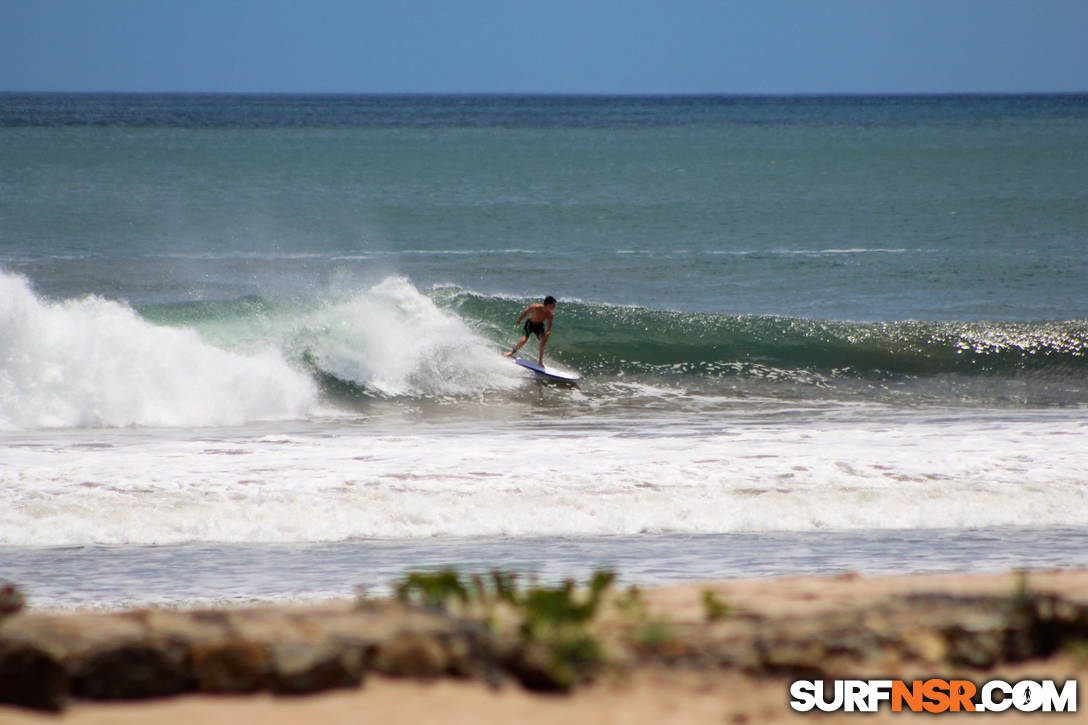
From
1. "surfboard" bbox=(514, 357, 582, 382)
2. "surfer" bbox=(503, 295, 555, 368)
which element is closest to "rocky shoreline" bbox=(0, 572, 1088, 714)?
"surfboard" bbox=(514, 357, 582, 382)

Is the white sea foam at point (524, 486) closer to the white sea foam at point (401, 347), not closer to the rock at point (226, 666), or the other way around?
the white sea foam at point (401, 347)

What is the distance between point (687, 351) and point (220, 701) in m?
13.8

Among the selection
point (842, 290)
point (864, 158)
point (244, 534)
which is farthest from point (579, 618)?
point (864, 158)

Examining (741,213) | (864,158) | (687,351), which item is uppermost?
(864,158)

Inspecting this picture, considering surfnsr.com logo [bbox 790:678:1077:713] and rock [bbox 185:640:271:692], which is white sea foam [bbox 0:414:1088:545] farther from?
rock [bbox 185:640:271:692]

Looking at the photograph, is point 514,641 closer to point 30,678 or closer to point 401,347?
point 30,678

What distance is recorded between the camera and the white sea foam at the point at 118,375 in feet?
38.9

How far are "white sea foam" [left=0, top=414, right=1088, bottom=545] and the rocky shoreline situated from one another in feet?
13.5

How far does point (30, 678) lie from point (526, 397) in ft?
35.6

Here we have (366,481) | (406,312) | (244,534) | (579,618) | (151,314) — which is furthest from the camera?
(151,314)

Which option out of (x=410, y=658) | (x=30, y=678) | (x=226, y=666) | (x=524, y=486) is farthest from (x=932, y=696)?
(x=524, y=486)

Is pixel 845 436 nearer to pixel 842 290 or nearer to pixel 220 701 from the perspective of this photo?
pixel 220 701

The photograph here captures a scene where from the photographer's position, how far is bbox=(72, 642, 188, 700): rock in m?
3.01

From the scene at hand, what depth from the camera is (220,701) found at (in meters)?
3.02
